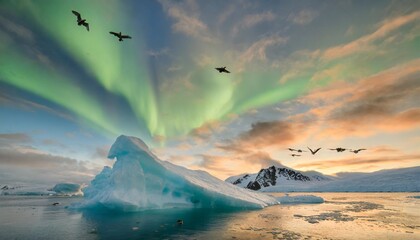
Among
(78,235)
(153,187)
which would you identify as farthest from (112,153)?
(78,235)

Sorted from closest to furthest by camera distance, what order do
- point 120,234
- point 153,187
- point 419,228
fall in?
point 120,234 → point 419,228 → point 153,187

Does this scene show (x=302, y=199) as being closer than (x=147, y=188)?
No

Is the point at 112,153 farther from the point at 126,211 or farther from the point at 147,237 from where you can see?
the point at 147,237

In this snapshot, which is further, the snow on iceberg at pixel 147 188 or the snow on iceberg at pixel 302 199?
the snow on iceberg at pixel 302 199

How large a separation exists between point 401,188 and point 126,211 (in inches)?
3837

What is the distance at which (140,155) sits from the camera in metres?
27.7

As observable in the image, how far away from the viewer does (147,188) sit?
27.6 meters

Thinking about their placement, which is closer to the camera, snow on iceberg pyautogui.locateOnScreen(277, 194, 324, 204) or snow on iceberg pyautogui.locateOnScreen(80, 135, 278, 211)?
snow on iceberg pyautogui.locateOnScreen(80, 135, 278, 211)

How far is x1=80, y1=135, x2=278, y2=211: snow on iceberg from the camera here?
83.1 feet

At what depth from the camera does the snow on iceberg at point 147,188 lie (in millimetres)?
25328

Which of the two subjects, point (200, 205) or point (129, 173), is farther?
point (200, 205)

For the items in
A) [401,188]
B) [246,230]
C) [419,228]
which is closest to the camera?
[246,230]

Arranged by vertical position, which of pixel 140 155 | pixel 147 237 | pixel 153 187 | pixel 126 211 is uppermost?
pixel 140 155

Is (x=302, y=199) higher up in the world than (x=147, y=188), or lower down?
higher up
